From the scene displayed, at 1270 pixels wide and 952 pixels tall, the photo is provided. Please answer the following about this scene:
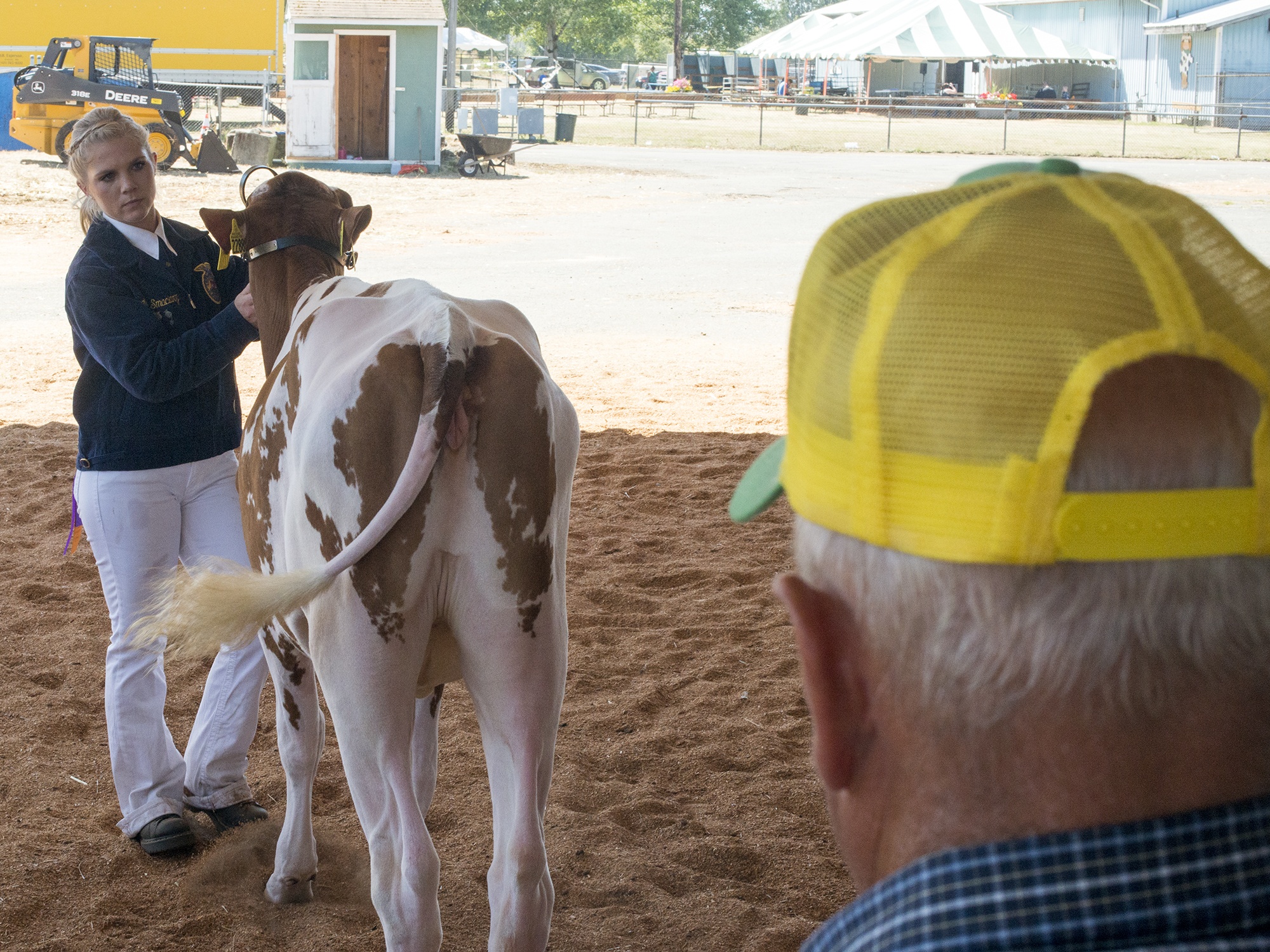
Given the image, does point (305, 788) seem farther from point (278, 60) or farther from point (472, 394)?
point (278, 60)

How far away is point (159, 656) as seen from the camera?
380 centimetres

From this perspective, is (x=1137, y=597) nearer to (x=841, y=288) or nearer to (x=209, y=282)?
(x=841, y=288)

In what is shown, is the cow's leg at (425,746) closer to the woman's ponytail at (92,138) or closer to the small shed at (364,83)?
the woman's ponytail at (92,138)

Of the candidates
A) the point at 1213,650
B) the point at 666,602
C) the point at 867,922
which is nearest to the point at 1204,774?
the point at 1213,650

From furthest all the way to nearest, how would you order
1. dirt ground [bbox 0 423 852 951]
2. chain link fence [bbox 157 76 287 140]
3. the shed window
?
chain link fence [bbox 157 76 287 140] < the shed window < dirt ground [bbox 0 423 852 951]

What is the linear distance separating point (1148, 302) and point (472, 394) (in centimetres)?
205

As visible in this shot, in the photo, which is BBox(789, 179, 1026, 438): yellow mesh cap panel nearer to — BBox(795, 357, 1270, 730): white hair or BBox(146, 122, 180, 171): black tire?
BBox(795, 357, 1270, 730): white hair

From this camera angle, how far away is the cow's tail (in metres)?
2.65

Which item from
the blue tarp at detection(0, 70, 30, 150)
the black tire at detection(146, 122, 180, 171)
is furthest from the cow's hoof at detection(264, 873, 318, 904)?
the blue tarp at detection(0, 70, 30, 150)

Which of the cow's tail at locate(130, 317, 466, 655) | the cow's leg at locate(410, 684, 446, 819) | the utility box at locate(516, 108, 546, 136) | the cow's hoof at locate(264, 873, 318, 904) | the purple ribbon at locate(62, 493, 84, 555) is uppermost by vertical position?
the utility box at locate(516, 108, 546, 136)

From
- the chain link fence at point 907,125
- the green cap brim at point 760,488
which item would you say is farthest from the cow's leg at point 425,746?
the chain link fence at point 907,125

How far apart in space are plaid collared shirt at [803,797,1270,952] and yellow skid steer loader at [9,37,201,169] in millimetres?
23854

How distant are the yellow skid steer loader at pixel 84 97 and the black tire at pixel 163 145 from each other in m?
0.01

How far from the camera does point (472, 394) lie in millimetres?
2783
